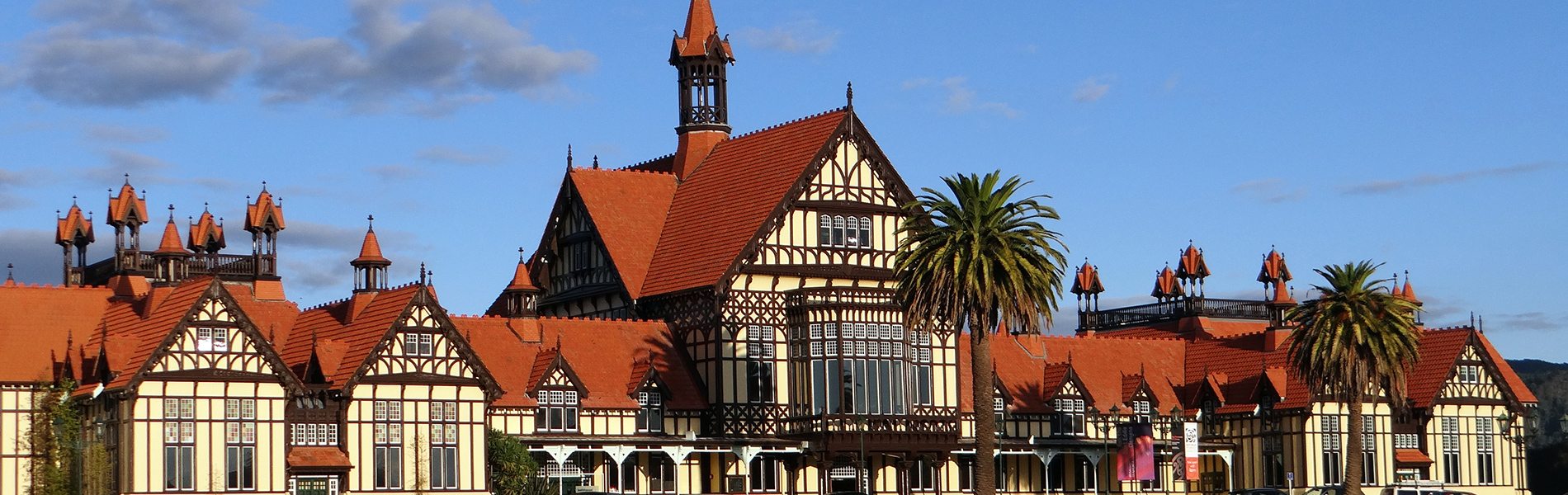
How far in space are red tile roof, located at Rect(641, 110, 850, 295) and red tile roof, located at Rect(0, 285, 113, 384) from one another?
21405mm

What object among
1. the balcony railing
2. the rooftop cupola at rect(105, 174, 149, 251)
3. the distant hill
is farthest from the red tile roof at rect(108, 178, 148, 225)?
the distant hill

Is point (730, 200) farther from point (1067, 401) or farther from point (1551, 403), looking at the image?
point (1551, 403)

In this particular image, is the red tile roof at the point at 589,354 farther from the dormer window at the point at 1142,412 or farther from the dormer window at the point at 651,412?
the dormer window at the point at 1142,412

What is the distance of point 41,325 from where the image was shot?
3127 inches

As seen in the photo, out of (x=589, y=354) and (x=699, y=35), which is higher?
(x=699, y=35)

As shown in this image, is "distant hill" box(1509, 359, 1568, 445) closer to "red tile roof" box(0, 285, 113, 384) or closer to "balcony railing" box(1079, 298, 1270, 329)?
"balcony railing" box(1079, 298, 1270, 329)

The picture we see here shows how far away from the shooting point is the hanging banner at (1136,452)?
89.1 meters

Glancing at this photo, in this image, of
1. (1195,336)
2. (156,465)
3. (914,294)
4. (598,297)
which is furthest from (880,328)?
(1195,336)

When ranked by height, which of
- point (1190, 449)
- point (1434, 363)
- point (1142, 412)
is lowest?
point (1190, 449)

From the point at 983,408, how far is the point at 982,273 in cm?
447

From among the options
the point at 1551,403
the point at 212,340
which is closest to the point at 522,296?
the point at 212,340

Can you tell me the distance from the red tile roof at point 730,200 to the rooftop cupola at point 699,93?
1.93 meters

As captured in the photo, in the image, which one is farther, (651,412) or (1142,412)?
(1142,412)

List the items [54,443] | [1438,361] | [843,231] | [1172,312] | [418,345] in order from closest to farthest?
[54,443], [418,345], [843,231], [1438,361], [1172,312]
